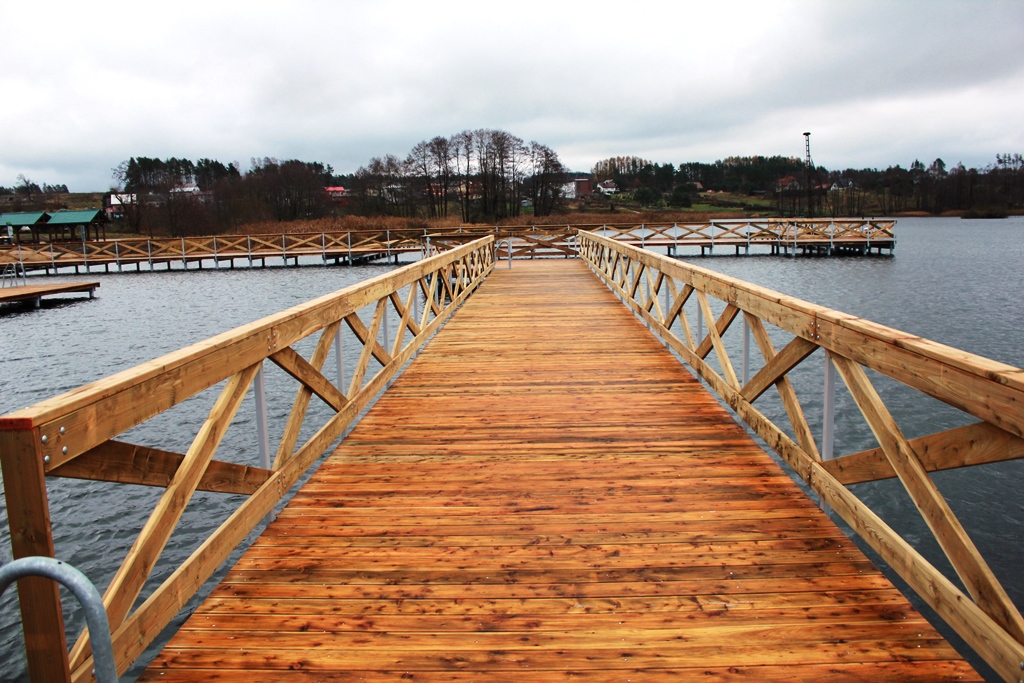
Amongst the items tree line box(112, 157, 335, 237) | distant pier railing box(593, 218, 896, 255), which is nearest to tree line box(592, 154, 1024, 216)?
tree line box(112, 157, 335, 237)

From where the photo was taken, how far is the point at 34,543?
1.59 m

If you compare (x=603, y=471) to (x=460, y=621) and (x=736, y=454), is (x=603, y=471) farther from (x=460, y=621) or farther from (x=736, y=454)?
(x=460, y=621)

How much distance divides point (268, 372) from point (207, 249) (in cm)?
2817

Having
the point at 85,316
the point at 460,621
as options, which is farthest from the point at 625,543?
the point at 85,316

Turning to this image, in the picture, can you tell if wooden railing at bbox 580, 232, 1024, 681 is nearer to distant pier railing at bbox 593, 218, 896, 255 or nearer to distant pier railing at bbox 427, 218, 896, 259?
distant pier railing at bbox 427, 218, 896, 259

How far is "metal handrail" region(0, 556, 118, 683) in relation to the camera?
4.12ft

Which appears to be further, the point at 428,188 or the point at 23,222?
the point at 428,188

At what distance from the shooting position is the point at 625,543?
285cm

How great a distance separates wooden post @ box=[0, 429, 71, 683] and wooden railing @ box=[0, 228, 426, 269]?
3251 cm

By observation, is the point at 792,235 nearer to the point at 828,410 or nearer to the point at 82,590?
the point at 828,410

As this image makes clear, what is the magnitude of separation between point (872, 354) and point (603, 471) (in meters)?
1.59

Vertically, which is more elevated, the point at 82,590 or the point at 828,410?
the point at 82,590

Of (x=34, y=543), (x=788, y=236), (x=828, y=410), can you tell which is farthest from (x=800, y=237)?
(x=34, y=543)

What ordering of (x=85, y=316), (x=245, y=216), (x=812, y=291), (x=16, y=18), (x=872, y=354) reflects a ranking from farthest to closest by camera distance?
(x=245, y=216), (x=16, y=18), (x=812, y=291), (x=85, y=316), (x=872, y=354)
